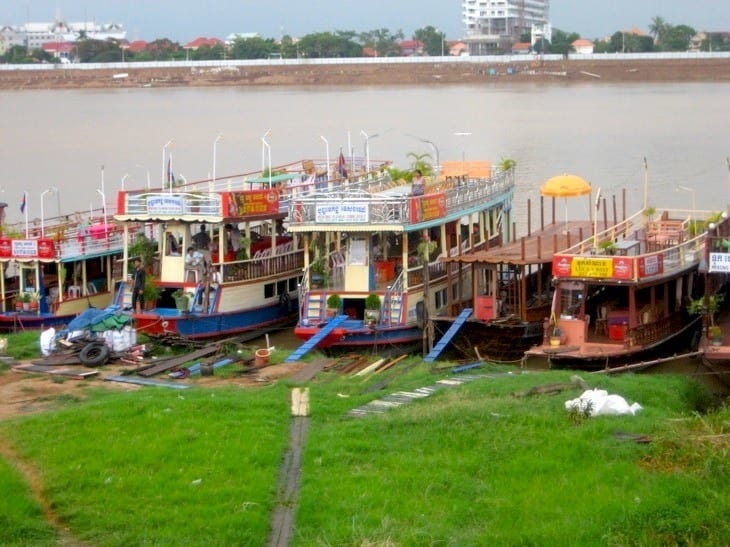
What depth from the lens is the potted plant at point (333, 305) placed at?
2289 centimetres

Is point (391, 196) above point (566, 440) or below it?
above

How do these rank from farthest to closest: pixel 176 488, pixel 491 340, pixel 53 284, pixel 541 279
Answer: pixel 53 284 → pixel 541 279 → pixel 491 340 → pixel 176 488

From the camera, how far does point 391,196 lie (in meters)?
24.0

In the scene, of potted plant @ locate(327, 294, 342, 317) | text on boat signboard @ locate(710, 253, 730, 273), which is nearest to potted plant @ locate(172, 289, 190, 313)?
potted plant @ locate(327, 294, 342, 317)

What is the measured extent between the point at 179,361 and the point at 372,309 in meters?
4.05

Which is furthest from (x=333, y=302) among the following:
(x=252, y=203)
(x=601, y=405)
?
(x=601, y=405)

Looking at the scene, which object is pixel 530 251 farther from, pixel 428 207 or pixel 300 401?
pixel 300 401

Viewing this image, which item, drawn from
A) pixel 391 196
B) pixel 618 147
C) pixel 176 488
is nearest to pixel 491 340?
pixel 391 196

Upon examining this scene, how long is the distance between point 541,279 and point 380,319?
294 centimetres

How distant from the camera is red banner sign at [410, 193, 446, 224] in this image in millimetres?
23266

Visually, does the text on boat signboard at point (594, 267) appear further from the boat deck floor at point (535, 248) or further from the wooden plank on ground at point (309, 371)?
the wooden plank on ground at point (309, 371)

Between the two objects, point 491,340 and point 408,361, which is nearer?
point 408,361

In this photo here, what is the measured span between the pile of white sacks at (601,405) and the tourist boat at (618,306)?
4.30 meters

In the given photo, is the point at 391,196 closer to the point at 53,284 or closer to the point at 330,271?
the point at 330,271
